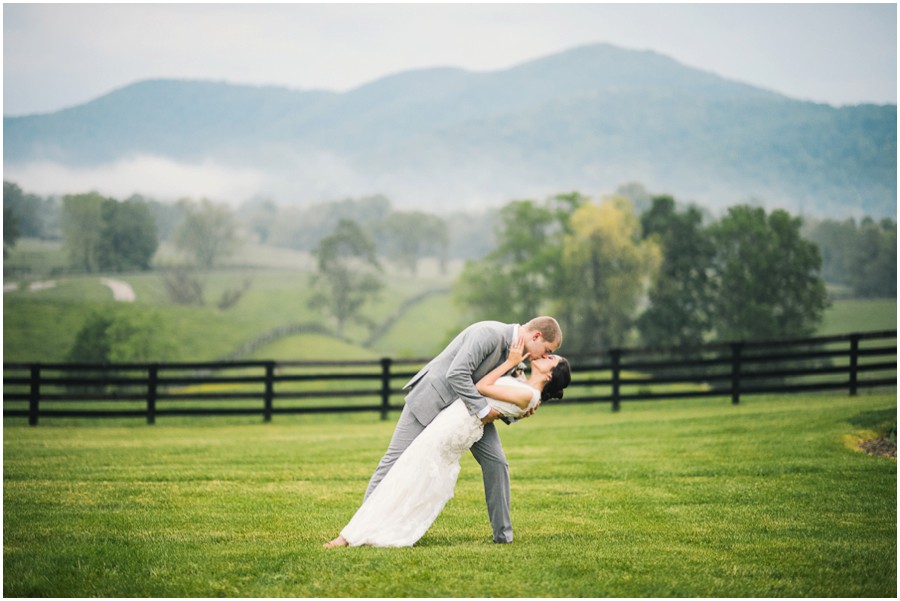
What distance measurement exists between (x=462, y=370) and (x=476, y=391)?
19 cm

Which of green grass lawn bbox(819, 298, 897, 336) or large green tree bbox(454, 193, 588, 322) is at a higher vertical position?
large green tree bbox(454, 193, 588, 322)

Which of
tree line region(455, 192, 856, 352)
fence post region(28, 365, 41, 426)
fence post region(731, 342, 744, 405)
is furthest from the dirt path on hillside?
fence post region(731, 342, 744, 405)

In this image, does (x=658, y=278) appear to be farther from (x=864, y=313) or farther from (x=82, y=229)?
(x=82, y=229)

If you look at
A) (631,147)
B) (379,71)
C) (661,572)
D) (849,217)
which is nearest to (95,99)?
(379,71)

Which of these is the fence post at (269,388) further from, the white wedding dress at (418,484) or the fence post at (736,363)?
the white wedding dress at (418,484)

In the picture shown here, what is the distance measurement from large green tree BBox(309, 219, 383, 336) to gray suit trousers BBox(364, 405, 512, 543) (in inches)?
2259

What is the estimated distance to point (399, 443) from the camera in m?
6.42

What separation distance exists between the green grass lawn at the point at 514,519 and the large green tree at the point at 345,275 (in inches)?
1975

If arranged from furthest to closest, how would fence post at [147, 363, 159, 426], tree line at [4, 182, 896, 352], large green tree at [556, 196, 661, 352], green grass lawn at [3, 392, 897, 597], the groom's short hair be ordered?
1. large green tree at [556, 196, 661, 352]
2. tree line at [4, 182, 896, 352]
3. fence post at [147, 363, 159, 426]
4. the groom's short hair
5. green grass lawn at [3, 392, 897, 597]

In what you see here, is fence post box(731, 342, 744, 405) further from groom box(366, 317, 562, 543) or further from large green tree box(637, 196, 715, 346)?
large green tree box(637, 196, 715, 346)

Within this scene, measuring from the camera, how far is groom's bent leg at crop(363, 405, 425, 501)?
21.0ft

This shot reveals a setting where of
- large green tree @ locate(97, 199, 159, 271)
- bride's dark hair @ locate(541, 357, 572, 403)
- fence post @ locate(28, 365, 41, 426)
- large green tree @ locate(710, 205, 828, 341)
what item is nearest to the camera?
bride's dark hair @ locate(541, 357, 572, 403)

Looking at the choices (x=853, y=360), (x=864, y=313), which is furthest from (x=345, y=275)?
(x=853, y=360)

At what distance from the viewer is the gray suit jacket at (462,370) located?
613 cm
